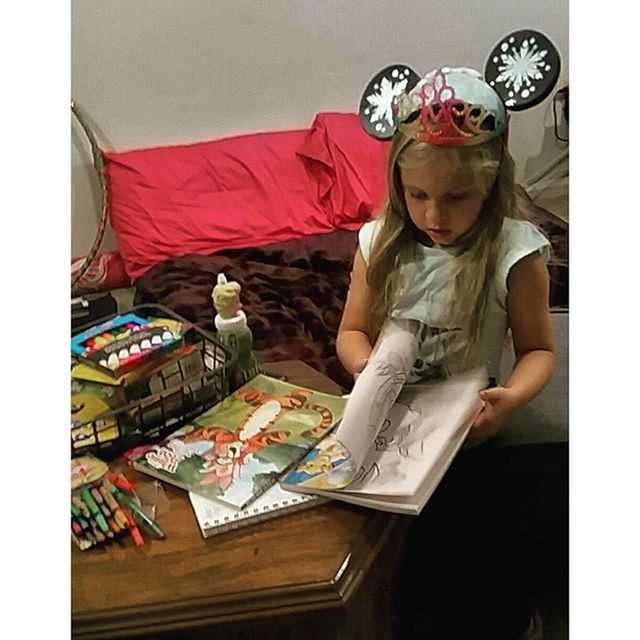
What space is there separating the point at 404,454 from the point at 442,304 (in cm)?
11

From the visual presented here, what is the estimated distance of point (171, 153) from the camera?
0.73 m

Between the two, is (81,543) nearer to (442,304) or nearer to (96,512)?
(96,512)

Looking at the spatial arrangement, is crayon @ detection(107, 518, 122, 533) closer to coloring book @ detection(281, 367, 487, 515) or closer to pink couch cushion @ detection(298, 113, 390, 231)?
coloring book @ detection(281, 367, 487, 515)

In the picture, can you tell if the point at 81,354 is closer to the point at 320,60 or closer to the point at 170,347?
the point at 170,347

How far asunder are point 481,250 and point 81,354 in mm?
287

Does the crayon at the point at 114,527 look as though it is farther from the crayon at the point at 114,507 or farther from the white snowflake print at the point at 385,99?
the white snowflake print at the point at 385,99

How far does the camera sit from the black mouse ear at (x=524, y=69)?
62 centimetres

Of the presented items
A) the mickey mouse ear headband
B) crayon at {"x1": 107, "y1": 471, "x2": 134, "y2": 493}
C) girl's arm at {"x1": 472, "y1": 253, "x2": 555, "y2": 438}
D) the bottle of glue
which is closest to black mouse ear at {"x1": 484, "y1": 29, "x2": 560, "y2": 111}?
the mickey mouse ear headband

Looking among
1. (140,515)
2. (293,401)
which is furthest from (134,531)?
(293,401)

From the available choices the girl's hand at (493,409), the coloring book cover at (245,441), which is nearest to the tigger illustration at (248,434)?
the coloring book cover at (245,441)

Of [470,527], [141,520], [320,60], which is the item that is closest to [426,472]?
[470,527]

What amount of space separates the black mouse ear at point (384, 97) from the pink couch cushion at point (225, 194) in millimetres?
36
